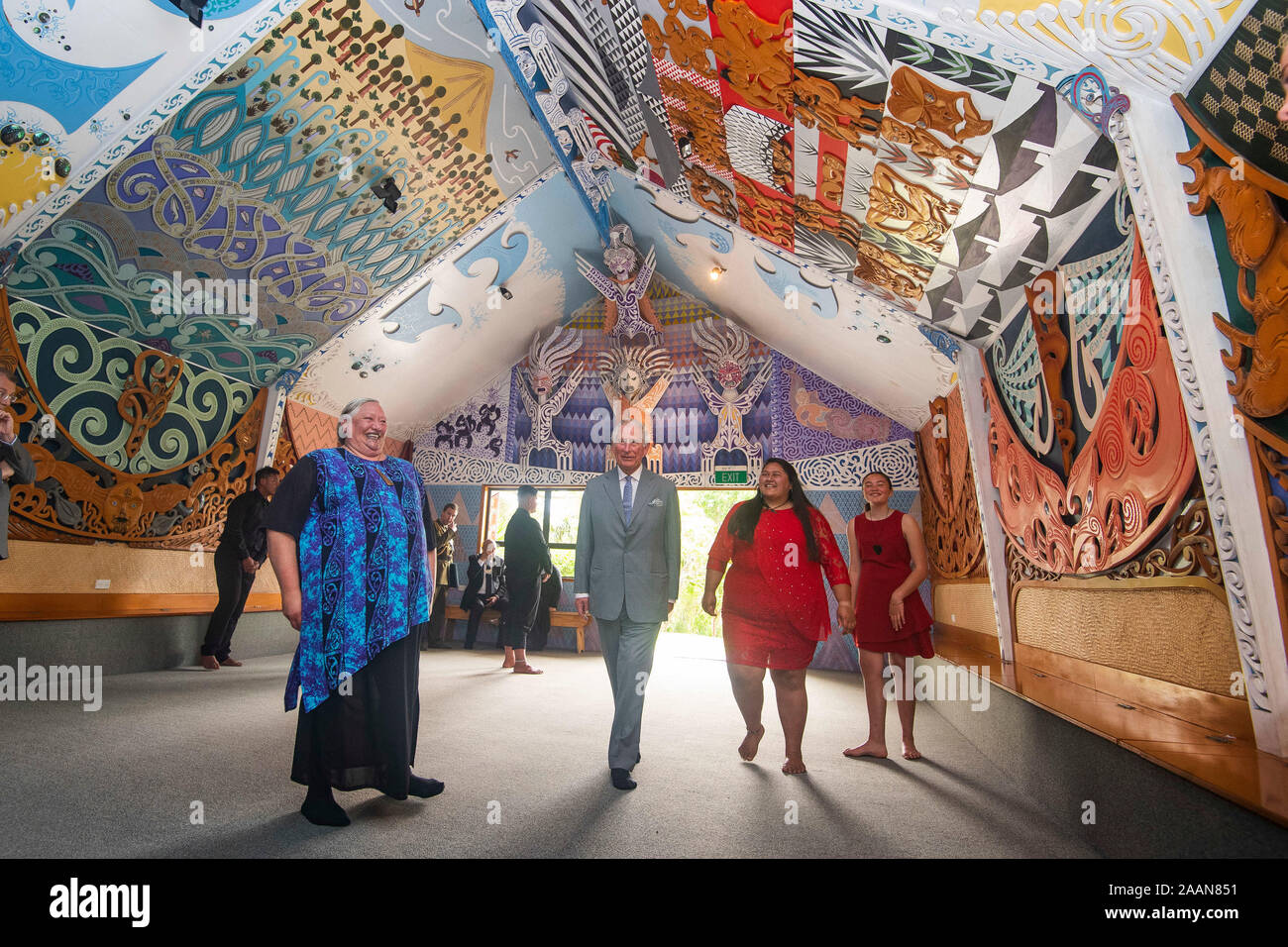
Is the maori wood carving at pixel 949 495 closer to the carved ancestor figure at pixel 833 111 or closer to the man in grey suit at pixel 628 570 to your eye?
the carved ancestor figure at pixel 833 111

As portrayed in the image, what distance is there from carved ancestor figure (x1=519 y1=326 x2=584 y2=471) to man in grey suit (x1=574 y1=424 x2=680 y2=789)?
5.04m

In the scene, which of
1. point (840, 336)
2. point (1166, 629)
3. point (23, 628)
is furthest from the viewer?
point (840, 336)

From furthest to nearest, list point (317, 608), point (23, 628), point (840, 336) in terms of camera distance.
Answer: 1. point (840, 336)
2. point (23, 628)
3. point (317, 608)

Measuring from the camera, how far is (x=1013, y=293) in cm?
317

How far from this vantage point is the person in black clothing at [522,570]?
5438 mm

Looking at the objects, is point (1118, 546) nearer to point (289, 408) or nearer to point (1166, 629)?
point (1166, 629)

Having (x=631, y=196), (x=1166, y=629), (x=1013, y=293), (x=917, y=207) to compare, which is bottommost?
(x=1166, y=629)

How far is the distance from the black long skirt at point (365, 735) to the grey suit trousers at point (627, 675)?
0.73 meters

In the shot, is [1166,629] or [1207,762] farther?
[1166,629]

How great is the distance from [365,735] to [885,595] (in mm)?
2298

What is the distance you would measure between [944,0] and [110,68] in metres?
3.39

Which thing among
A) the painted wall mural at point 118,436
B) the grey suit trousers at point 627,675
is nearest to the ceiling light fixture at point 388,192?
the painted wall mural at point 118,436

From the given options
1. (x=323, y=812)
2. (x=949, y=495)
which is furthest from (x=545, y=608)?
(x=323, y=812)
